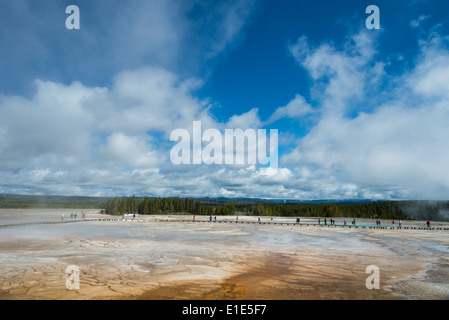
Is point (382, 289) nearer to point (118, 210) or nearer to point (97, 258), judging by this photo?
point (97, 258)

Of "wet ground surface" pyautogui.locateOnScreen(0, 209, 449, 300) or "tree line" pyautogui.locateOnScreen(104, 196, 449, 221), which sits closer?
"wet ground surface" pyautogui.locateOnScreen(0, 209, 449, 300)

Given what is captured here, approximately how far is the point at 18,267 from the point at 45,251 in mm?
4733

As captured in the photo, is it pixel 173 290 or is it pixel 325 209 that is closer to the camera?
pixel 173 290

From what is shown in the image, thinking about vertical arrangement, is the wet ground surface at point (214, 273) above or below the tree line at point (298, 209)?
above

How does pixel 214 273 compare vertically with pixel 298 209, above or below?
above

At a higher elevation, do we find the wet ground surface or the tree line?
the wet ground surface

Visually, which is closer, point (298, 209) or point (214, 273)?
point (214, 273)

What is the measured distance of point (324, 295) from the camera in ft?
30.6

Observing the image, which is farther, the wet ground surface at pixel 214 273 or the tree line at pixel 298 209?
the tree line at pixel 298 209

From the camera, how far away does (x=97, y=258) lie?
14922mm
